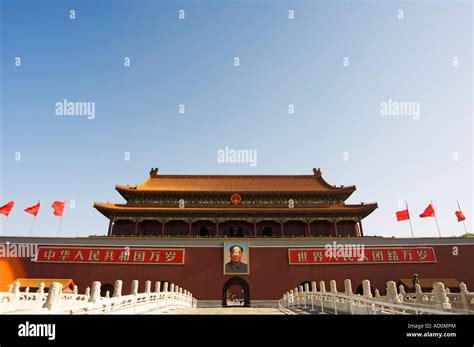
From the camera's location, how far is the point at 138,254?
2155 cm

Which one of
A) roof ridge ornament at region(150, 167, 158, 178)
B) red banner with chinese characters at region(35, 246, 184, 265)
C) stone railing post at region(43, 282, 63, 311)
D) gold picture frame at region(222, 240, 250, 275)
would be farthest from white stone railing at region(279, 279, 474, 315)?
roof ridge ornament at region(150, 167, 158, 178)

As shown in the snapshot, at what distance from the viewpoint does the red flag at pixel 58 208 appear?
2396 centimetres

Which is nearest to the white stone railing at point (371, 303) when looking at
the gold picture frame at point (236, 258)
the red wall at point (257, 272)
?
the red wall at point (257, 272)

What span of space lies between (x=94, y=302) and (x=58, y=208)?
63.8ft

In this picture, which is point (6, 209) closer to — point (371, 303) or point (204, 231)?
point (204, 231)

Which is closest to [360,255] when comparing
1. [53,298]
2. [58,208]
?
[53,298]

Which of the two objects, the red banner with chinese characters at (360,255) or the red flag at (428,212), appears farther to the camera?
the red flag at (428,212)

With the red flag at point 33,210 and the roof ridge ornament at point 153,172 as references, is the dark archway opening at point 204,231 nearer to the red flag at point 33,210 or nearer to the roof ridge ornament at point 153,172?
the roof ridge ornament at point 153,172

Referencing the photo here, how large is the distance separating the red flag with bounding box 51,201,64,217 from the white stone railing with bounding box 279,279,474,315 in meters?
18.4

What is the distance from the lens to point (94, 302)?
775cm

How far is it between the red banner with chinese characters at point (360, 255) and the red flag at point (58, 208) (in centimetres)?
1775
